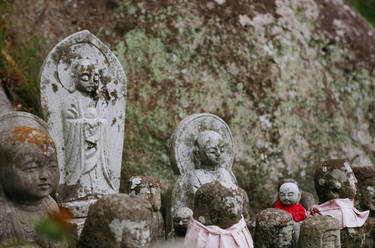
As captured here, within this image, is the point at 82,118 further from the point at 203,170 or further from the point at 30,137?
the point at 30,137

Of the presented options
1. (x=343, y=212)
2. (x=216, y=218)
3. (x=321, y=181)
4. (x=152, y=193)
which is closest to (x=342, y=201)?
(x=343, y=212)

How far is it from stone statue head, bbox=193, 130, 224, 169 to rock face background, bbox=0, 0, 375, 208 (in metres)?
1.87

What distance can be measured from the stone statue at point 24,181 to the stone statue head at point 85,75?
1.65 meters

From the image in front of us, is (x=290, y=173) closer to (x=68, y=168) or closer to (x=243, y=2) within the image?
(x=243, y=2)

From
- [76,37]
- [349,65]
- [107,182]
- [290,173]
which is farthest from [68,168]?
[349,65]

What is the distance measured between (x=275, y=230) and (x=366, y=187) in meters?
1.76

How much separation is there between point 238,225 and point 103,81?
244 cm

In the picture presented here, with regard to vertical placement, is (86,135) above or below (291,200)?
above

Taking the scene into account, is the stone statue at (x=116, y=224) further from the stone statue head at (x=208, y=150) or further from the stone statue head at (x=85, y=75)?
the stone statue head at (x=85, y=75)

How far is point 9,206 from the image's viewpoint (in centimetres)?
377

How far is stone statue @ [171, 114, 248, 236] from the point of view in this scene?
531 centimetres

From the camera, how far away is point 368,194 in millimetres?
5797

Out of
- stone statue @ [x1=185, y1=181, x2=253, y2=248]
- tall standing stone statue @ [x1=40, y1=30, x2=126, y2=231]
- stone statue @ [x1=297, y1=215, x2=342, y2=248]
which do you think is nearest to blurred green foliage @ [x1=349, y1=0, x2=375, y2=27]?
tall standing stone statue @ [x1=40, y1=30, x2=126, y2=231]

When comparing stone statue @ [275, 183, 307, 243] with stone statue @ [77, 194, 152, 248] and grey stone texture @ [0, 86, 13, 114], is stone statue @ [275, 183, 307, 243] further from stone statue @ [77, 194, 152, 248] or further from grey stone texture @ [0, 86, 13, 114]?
grey stone texture @ [0, 86, 13, 114]
